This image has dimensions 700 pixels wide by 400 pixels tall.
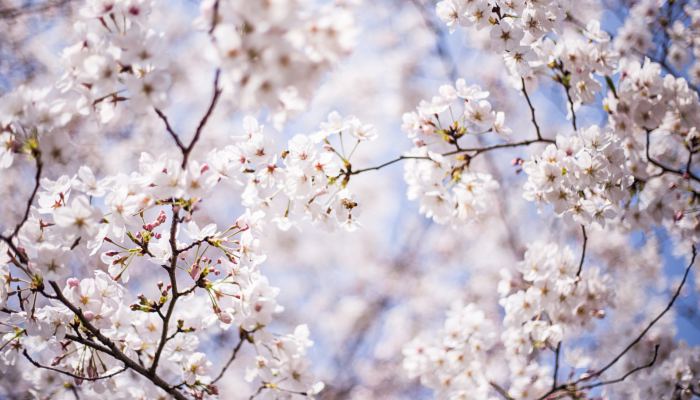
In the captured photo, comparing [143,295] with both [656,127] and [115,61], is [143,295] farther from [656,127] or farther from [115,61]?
[656,127]

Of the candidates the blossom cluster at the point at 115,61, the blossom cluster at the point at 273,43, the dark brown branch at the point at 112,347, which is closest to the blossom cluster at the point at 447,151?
the blossom cluster at the point at 273,43

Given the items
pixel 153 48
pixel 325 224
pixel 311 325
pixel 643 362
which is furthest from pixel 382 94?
pixel 153 48

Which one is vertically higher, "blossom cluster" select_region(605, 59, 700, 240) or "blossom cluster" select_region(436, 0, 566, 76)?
"blossom cluster" select_region(436, 0, 566, 76)

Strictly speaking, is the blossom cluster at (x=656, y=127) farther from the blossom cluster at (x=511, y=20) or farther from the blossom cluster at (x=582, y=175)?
the blossom cluster at (x=511, y=20)

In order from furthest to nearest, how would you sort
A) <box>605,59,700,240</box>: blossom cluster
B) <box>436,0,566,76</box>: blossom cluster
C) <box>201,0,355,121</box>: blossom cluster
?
1. <box>605,59,700,240</box>: blossom cluster
2. <box>436,0,566,76</box>: blossom cluster
3. <box>201,0,355,121</box>: blossom cluster

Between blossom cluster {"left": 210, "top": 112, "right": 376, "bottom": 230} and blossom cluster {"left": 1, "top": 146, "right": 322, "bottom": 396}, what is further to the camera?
blossom cluster {"left": 210, "top": 112, "right": 376, "bottom": 230}

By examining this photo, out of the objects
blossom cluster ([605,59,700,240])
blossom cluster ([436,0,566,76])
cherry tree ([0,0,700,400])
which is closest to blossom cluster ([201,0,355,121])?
cherry tree ([0,0,700,400])

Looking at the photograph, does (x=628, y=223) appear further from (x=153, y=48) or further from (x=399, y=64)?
(x=399, y=64)

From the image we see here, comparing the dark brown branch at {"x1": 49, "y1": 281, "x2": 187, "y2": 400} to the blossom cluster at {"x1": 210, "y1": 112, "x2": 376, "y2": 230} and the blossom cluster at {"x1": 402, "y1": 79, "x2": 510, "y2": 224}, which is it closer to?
the blossom cluster at {"x1": 210, "y1": 112, "x2": 376, "y2": 230}

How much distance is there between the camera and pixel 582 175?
2221 mm

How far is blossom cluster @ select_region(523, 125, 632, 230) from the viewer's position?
7.29 ft

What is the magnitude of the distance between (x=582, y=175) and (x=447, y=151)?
25.7 inches

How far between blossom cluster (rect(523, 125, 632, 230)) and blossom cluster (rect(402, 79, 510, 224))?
266 millimetres

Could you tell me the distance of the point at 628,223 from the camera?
304 cm
